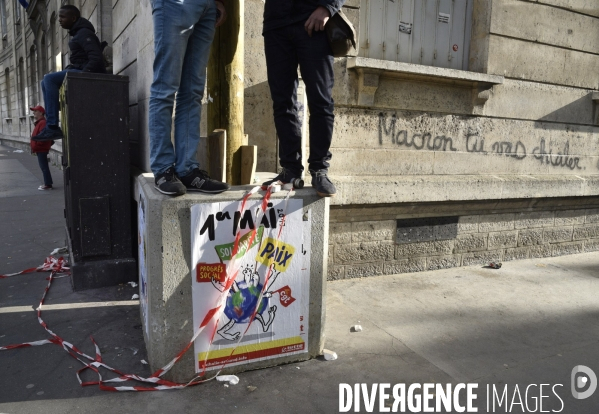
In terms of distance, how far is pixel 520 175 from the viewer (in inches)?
225

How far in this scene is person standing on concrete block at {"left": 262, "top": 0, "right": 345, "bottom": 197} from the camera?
2.86 m

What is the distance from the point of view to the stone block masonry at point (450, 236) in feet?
15.5

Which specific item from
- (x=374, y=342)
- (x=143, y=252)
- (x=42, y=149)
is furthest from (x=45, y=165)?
(x=374, y=342)

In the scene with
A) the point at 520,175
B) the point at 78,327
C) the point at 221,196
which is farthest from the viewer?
the point at 520,175

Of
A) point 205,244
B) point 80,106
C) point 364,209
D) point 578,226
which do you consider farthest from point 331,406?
point 578,226

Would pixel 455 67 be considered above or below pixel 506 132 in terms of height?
above

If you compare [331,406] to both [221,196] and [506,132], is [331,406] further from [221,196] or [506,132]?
[506,132]

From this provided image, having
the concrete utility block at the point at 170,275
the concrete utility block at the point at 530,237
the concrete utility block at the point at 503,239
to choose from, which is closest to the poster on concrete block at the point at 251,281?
the concrete utility block at the point at 170,275

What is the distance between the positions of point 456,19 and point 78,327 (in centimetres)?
486

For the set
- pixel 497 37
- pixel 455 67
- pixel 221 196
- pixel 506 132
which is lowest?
pixel 221 196

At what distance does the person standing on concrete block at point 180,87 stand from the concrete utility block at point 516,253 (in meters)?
4.21

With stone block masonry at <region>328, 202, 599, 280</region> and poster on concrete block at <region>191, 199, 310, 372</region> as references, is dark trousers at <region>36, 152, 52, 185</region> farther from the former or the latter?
poster on concrete block at <region>191, 199, 310, 372</region>

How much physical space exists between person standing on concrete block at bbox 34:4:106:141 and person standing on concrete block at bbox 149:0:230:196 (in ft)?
9.76

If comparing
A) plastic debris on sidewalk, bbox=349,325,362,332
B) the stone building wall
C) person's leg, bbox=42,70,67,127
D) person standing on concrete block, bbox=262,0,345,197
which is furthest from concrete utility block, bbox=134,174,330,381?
person's leg, bbox=42,70,67,127
